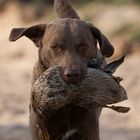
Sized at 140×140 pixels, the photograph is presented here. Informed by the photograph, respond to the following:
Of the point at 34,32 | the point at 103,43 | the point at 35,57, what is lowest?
the point at 35,57

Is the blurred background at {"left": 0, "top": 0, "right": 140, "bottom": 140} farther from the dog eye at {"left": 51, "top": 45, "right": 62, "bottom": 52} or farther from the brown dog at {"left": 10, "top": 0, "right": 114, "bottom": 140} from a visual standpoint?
the dog eye at {"left": 51, "top": 45, "right": 62, "bottom": 52}

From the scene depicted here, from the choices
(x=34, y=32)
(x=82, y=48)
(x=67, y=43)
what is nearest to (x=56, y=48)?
(x=67, y=43)

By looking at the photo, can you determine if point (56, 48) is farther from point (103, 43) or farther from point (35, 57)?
point (35, 57)

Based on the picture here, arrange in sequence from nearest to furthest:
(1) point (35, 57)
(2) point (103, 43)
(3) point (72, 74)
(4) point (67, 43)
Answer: (3) point (72, 74)
(4) point (67, 43)
(2) point (103, 43)
(1) point (35, 57)

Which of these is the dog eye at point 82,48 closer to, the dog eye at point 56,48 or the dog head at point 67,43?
the dog head at point 67,43

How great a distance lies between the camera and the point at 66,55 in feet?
18.0

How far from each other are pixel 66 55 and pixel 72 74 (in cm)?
33

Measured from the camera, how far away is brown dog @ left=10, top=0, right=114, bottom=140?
5.59 m

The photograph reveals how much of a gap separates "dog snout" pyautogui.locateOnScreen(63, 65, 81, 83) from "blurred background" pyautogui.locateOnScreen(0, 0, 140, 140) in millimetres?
3546

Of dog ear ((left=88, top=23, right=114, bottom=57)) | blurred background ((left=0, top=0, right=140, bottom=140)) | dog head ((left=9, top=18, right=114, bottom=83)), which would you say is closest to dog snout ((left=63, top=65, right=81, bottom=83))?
dog head ((left=9, top=18, right=114, bottom=83))

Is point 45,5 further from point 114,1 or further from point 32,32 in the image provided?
point 32,32

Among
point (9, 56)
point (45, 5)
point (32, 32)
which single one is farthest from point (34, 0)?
point (32, 32)

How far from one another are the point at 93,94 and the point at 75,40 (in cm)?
54

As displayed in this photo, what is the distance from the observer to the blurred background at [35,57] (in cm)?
965
